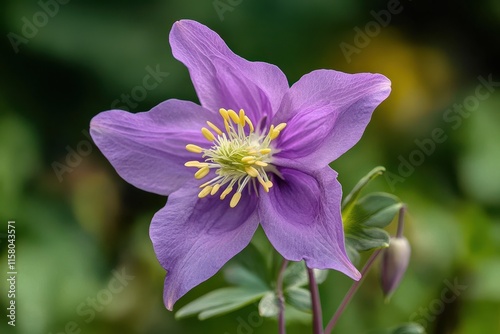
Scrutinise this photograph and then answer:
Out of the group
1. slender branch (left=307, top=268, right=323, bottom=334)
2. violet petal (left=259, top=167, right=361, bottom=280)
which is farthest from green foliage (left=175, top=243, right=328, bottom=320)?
violet petal (left=259, top=167, right=361, bottom=280)

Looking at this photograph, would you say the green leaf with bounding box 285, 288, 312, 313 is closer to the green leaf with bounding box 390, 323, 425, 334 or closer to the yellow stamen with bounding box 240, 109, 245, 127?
the green leaf with bounding box 390, 323, 425, 334

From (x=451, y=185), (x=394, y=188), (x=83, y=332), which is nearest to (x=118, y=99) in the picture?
(x=83, y=332)

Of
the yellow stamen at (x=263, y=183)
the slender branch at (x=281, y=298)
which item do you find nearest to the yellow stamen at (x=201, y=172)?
the yellow stamen at (x=263, y=183)

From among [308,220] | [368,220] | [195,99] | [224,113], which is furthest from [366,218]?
[195,99]

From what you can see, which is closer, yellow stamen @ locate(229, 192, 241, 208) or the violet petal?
the violet petal

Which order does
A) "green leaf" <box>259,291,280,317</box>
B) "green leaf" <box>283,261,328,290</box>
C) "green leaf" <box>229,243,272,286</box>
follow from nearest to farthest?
1. "green leaf" <box>259,291,280,317</box>
2. "green leaf" <box>283,261,328,290</box>
3. "green leaf" <box>229,243,272,286</box>

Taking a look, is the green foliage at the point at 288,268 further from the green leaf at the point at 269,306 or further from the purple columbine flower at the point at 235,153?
the purple columbine flower at the point at 235,153
